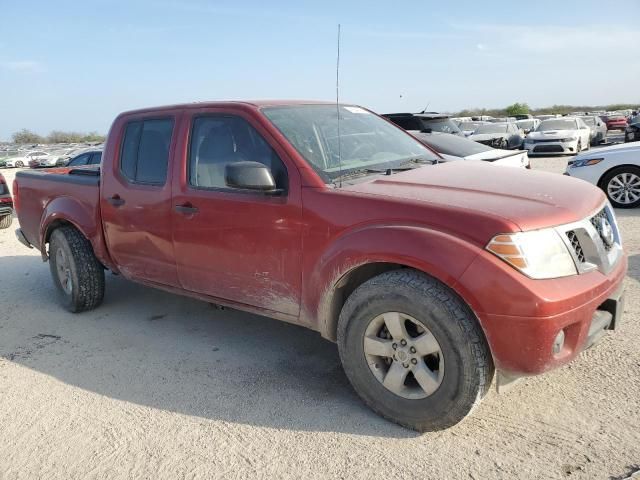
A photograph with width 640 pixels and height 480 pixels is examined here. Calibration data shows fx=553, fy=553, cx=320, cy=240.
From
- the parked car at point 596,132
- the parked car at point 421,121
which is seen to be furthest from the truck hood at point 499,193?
the parked car at point 596,132

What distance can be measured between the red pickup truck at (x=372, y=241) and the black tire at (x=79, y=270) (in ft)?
1.69

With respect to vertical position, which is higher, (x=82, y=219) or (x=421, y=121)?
(x=421, y=121)

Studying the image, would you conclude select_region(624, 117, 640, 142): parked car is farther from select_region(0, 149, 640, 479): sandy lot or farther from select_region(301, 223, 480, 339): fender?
select_region(301, 223, 480, 339): fender

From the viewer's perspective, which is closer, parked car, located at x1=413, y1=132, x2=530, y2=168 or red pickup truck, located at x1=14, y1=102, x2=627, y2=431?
red pickup truck, located at x1=14, y1=102, x2=627, y2=431

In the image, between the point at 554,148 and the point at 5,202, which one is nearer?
the point at 5,202

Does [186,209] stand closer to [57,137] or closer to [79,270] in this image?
[79,270]

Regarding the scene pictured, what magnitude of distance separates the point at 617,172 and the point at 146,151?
7.43 metres

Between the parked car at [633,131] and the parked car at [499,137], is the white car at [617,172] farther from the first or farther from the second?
the parked car at [633,131]

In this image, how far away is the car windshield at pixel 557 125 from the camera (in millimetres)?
20938

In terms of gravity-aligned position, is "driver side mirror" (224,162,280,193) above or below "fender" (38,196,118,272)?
above

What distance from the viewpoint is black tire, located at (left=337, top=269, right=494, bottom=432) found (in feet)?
8.97

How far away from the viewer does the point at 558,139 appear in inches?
774

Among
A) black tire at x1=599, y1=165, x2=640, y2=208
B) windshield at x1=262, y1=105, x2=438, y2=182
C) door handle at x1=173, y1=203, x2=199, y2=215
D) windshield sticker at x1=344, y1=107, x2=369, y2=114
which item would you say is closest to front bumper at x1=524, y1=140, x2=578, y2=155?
black tire at x1=599, y1=165, x2=640, y2=208

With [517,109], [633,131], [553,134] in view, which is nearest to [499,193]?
[553,134]
